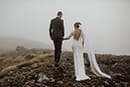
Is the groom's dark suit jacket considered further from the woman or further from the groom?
the woman

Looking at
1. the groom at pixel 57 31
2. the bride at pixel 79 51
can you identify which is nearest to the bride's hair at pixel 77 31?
the bride at pixel 79 51

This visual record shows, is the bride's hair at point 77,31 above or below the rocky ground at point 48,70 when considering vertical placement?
above

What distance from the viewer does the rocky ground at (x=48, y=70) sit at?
19.6 feet

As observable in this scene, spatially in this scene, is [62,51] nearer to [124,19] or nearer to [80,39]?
[80,39]

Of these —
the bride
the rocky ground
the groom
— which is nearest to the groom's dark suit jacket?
the groom

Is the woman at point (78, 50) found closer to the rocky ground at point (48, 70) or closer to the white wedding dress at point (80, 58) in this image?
the white wedding dress at point (80, 58)

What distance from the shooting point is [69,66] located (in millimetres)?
6895

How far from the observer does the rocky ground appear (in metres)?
5.98

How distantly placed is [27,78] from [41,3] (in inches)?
88.3

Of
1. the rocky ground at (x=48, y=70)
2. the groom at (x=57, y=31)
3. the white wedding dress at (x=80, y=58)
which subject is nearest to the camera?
the rocky ground at (x=48, y=70)

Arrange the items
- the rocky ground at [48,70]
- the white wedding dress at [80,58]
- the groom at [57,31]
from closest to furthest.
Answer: the rocky ground at [48,70]
the white wedding dress at [80,58]
the groom at [57,31]

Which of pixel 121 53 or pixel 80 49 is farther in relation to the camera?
pixel 121 53

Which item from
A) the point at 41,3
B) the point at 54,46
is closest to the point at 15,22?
the point at 41,3

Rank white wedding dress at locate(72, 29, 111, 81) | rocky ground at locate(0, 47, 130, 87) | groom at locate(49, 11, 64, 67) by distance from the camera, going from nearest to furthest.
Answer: rocky ground at locate(0, 47, 130, 87) → white wedding dress at locate(72, 29, 111, 81) → groom at locate(49, 11, 64, 67)
